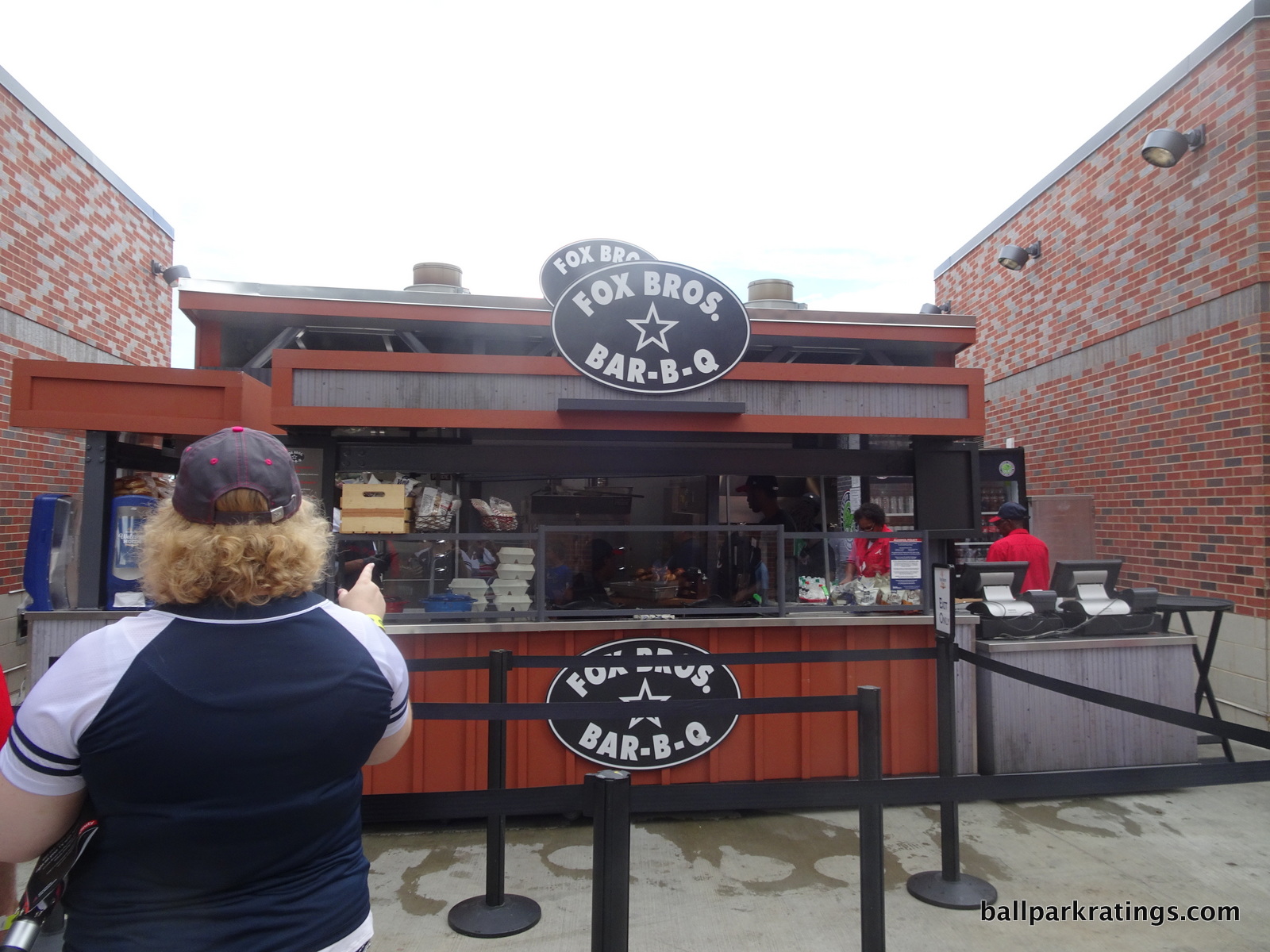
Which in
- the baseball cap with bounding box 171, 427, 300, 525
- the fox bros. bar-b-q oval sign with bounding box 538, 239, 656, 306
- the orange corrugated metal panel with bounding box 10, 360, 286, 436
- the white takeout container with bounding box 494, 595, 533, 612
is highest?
the fox bros. bar-b-q oval sign with bounding box 538, 239, 656, 306

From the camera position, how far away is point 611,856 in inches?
88.3

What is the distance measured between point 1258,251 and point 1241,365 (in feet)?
3.08

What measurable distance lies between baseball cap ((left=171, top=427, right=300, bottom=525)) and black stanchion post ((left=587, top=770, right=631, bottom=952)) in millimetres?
1180

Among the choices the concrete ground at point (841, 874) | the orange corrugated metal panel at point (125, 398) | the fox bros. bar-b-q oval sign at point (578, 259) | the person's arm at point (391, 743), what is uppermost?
the fox bros. bar-b-q oval sign at point (578, 259)

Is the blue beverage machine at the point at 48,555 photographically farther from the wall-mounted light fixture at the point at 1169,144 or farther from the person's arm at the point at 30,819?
the wall-mounted light fixture at the point at 1169,144

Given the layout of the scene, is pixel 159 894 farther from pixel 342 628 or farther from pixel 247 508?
pixel 247 508

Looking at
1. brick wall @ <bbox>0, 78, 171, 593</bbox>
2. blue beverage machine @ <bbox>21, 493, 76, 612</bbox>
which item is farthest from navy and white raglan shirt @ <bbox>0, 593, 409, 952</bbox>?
brick wall @ <bbox>0, 78, 171, 593</bbox>

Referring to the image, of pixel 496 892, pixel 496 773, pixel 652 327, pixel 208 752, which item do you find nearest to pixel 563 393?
pixel 652 327

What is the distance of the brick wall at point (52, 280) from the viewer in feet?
25.5

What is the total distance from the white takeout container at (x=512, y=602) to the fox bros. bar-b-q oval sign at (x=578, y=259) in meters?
2.19

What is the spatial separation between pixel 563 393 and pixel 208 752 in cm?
409

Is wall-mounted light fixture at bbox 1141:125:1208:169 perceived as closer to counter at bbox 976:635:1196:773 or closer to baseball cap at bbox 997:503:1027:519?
baseball cap at bbox 997:503:1027:519

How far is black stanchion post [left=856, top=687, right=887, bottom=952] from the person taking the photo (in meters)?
2.85

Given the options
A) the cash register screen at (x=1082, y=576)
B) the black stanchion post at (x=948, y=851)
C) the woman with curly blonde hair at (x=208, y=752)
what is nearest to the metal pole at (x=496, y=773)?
the black stanchion post at (x=948, y=851)
